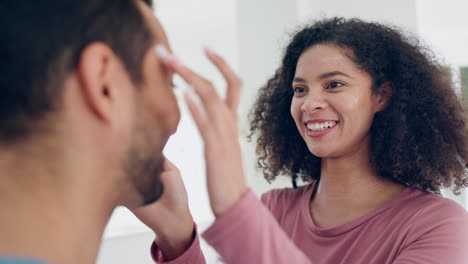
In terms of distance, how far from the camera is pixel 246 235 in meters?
0.65

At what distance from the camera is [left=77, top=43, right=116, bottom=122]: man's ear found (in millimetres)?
544

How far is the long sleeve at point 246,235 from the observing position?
65 cm

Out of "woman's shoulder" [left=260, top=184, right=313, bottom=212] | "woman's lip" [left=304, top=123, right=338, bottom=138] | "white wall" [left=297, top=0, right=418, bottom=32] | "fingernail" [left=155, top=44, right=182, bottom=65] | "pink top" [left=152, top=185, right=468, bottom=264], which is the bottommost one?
"woman's shoulder" [left=260, top=184, right=313, bottom=212]

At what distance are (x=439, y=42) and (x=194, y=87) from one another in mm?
1825

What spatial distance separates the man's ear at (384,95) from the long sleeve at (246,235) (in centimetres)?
74

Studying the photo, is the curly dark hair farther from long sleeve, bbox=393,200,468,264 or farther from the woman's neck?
long sleeve, bbox=393,200,468,264

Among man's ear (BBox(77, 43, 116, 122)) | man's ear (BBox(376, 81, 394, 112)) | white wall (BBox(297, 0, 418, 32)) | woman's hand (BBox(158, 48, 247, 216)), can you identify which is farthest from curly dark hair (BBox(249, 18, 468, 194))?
man's ear (BBox(77, 43, 116, 122))

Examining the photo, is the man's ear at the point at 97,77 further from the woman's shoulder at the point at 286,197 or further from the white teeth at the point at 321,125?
the woman's shoulder at the point at 286,197

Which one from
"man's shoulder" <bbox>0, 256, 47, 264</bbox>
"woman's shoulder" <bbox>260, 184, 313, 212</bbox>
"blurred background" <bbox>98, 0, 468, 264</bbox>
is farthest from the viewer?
"blurred background" <bbox>98, 0, 468, 264</bbox>

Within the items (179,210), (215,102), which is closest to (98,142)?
(215,102)

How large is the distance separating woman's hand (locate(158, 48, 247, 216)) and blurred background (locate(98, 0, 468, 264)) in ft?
3.52

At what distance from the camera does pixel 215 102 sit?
625mm

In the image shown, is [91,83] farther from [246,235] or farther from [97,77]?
[246,235]

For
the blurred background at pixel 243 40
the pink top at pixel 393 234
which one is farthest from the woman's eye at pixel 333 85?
the blurred background at pixel 243 40
